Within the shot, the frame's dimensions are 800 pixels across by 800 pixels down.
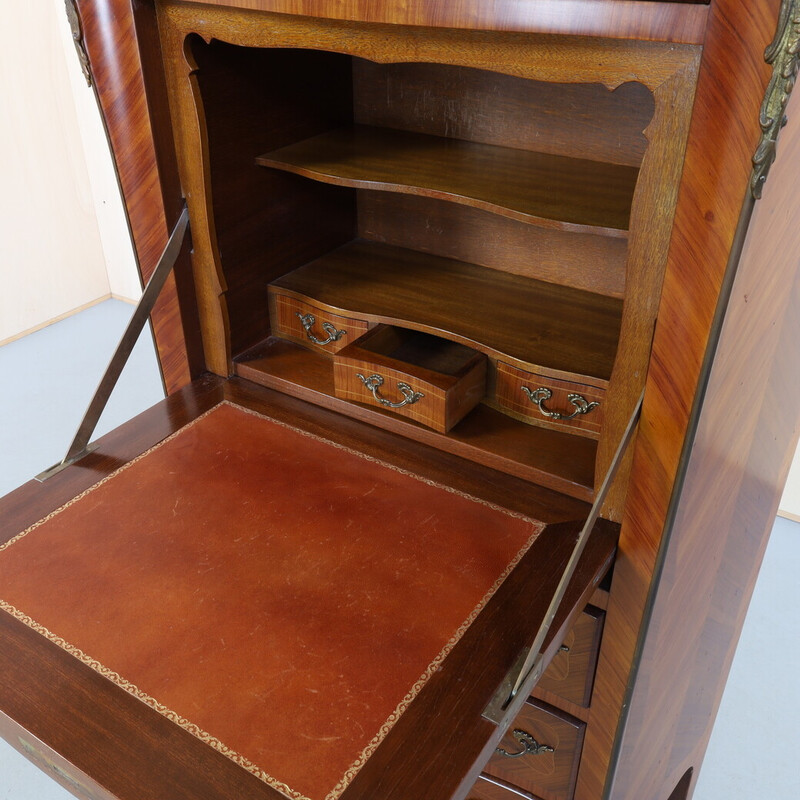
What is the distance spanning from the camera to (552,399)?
1.24m

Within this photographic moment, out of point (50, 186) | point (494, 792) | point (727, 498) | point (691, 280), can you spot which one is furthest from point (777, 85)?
point (50, 186)

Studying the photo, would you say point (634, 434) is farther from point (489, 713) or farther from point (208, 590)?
point (208, 590)

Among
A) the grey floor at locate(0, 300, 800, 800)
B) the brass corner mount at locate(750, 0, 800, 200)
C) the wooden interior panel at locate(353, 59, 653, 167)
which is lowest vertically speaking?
the grey floor at locate(0, 300, 800, 800)

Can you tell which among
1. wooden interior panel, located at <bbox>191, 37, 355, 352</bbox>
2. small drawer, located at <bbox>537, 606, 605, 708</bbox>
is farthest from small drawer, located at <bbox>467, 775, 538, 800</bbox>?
wooden interior panel, located at <bbox>191, 37, 355, 352</bbox>

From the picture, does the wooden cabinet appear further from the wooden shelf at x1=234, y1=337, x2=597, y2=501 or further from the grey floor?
the grey floor

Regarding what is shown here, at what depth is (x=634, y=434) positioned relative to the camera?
1.04 meters

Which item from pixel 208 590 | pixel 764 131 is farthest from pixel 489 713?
pixel 764 131

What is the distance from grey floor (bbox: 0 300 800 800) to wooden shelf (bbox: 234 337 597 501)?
1106 mm

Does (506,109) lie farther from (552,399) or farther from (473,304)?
(552,399)

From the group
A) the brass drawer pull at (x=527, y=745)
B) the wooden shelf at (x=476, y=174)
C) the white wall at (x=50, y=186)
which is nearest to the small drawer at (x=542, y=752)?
the brass drawer pull at (x=527, y=745)

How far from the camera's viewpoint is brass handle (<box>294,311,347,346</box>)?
56.1 inches

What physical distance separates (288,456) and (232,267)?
351 mm

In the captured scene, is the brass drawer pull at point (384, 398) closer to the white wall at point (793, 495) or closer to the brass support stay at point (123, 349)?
the brass support stay at point (123, 349)

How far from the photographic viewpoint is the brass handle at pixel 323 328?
1.42 meters
